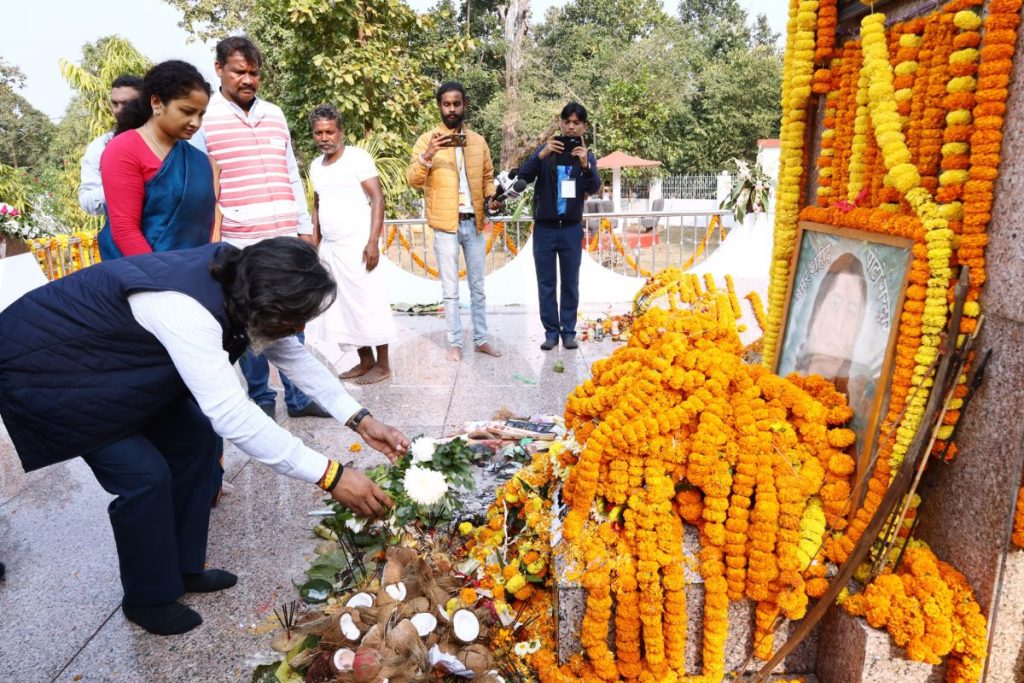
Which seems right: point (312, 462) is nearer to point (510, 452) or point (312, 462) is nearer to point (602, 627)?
point (602, 627)

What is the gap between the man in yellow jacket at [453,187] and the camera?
5.50 meters

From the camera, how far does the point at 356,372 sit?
5.64 m

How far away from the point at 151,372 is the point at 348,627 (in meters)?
1.04

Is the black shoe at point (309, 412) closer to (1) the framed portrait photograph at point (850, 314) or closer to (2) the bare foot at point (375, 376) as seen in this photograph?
(2) the bare foot at point (375, 376)

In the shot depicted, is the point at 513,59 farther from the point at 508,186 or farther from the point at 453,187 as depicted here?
the point at 453,187

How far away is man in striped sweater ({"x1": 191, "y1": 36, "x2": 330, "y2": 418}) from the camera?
4.08 meters

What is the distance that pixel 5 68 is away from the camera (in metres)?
28.6

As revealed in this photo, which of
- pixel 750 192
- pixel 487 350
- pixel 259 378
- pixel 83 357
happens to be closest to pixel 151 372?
pixel 83 357

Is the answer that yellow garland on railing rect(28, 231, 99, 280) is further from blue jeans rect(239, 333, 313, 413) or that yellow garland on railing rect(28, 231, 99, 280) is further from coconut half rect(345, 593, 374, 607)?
coconut half rect(345, 593, 374, 607)

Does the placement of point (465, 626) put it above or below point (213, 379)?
below

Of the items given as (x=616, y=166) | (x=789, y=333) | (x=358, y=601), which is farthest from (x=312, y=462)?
(x=616, y=166)

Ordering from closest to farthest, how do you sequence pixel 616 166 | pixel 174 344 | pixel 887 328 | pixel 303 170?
1. pixel 174 344
2. pixel 887 328
3. pixel 303 170
4. pixel 616 166

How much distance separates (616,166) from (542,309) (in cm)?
1638

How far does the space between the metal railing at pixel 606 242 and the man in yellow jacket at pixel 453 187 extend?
134cm
